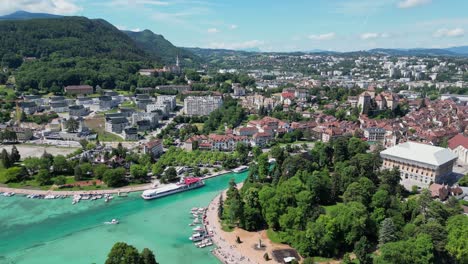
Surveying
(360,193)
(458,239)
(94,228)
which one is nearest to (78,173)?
(94,228)

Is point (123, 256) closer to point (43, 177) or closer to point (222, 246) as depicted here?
point (222, 246)

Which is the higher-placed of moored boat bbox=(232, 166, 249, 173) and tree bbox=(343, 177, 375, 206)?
tree bbox=(343, 177, 375, 206)

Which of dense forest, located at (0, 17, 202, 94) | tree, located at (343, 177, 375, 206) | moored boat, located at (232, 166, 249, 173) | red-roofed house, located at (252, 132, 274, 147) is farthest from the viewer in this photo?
dense forest, located at (0, 17, 202, 94)

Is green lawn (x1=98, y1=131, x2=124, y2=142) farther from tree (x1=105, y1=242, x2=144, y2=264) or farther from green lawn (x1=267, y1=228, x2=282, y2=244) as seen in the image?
tree (x1=105, y1=242, x2=144, y2=264)

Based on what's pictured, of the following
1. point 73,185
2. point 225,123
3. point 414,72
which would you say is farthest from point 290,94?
point 414,72

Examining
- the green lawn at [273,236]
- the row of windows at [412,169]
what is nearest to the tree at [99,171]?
→ the green lawn at [273,236]

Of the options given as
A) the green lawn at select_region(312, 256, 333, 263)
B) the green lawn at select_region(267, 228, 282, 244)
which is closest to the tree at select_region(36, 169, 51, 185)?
the green lawn at select_region(267, 228, 282, 244)

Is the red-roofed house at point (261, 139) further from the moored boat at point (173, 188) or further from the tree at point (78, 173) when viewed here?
the tree at point (78, 173)
